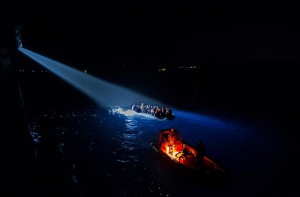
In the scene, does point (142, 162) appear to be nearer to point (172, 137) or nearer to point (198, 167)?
point (172, 137)

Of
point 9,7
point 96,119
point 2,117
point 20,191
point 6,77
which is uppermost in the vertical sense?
point 9,7

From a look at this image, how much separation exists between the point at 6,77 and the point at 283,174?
45.2ft

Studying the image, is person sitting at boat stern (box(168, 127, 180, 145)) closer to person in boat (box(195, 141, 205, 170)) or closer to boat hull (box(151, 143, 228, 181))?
boat hull (box(151, 143, 228, 181))

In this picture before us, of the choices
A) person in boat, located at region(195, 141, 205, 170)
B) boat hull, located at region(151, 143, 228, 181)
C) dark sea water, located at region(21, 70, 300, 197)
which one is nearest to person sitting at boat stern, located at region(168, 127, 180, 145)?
boat hull, located at region(151, 143, 228, 181)

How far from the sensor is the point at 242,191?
33.9 ft

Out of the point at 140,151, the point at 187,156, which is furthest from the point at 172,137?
the point at 140,151

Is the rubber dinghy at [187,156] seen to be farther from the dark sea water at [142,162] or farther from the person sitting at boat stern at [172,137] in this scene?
the dark sea water at [142,162]

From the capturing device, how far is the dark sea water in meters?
6.02

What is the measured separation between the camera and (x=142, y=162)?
12.9m

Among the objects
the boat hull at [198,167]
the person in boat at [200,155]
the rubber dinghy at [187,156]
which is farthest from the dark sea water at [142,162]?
the person in boat at [200,155]

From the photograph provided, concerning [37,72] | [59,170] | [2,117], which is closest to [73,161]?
[59,170]

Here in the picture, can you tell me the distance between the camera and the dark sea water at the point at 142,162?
6020 mm

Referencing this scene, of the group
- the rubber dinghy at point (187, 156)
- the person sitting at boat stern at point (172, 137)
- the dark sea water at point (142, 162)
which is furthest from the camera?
the person sitting at boat stern at point (172, 137)

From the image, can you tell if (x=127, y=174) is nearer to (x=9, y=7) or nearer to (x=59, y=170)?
(x=59, y=170)
